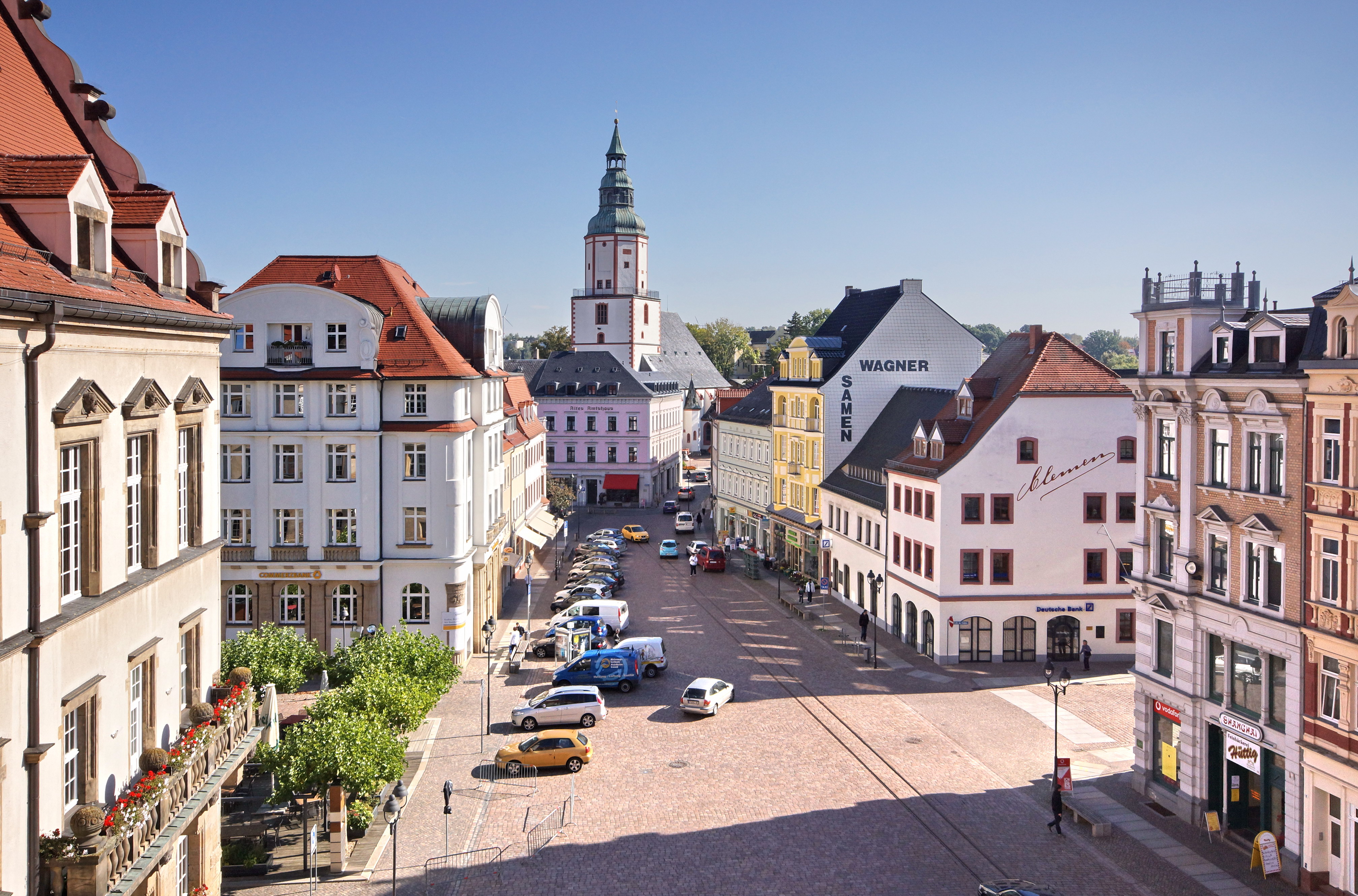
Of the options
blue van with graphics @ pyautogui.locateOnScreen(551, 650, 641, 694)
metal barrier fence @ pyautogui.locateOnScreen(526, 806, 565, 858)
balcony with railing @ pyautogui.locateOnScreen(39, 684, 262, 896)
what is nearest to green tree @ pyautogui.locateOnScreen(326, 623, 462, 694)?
metal barrier fence @ pyautogui.locateOnScreen(526, 806, 565, 858)

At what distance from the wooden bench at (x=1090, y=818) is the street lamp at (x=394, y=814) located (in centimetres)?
1692

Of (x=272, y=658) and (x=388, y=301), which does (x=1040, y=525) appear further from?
(x=272, y=658)

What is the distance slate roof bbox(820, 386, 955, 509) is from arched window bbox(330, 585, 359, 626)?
24.3 m

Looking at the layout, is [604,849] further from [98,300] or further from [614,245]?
[614,245]

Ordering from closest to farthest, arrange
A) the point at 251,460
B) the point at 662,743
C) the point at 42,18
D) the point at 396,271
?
1. the point at 42,18
2. the point at 662,743
3. the point at 251,460
4. the point at 396,271

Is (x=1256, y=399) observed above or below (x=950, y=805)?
above

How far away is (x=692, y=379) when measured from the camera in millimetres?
139000

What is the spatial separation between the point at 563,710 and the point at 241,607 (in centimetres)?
1492

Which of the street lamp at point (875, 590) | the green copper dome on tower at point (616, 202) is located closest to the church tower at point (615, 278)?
the green copper dome on tower at point (616, 202)

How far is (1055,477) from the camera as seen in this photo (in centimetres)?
4638

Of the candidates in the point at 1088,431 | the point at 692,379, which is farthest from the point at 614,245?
the point at 1088,431

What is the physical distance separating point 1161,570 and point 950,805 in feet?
28.3

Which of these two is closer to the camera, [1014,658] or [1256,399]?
[1256,399]

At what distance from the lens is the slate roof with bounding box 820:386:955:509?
56219 millimetres
